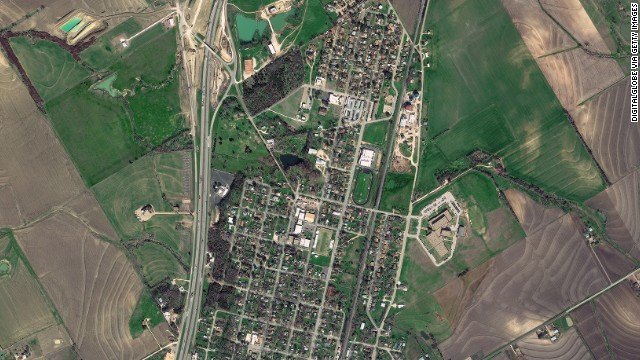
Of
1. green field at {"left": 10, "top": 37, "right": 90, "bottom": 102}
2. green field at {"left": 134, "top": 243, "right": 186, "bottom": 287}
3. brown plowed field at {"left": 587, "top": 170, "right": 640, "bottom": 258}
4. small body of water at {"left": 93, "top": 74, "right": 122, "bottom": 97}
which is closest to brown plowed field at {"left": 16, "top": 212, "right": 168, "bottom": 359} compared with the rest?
green field at {"left": 134, "top": 243, "right": 186, "bottom": 287}

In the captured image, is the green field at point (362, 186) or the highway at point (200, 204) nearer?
the highway at point (200, 204)

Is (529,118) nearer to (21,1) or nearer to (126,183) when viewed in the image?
(126,183)

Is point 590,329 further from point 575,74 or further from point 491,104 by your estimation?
point 575,74

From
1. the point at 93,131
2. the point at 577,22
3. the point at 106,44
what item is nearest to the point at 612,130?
the point at 577,22

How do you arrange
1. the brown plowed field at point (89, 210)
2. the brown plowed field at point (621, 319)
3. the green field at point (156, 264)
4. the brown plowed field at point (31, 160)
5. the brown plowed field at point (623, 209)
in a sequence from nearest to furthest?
the brown plowed field at point (31, 160), the brown plowed field at point (89, 210), the green field at point (156, 264), the brown plowed field at point (623, 209), the brown plowed field at point (621, 319)

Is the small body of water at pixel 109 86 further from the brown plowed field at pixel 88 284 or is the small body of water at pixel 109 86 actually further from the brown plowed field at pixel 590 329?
the brown plowed field at pixel 590 329

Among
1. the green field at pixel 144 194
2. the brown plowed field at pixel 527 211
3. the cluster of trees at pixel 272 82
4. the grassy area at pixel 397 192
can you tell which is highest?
the cluster of trees at pixel 272 82

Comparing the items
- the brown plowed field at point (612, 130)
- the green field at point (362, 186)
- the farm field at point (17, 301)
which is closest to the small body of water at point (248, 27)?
the green field at point (362, 186)

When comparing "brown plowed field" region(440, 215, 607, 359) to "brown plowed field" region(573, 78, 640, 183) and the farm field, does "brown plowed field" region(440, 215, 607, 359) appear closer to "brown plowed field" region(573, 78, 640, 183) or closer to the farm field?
"brown plowed field" region(573, 78, 640, 183)
